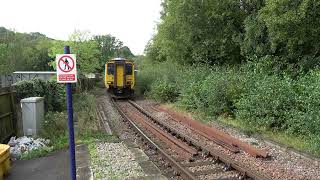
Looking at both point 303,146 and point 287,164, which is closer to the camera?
point 287,164

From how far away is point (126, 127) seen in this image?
46.0 ft

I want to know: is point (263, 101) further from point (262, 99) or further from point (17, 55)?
point (17, 55)

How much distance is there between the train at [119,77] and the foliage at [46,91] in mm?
10274

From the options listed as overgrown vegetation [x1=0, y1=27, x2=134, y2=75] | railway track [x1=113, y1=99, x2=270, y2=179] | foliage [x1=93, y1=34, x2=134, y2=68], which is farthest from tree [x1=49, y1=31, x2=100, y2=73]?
foliage [x1=93, y1=34, x2=134, y2=68]

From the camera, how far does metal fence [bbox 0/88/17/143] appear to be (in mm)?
9516

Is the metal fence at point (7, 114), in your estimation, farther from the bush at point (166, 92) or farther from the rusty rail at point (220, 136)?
the bush at point (166, 92)

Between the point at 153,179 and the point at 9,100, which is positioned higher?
the point at 9,100

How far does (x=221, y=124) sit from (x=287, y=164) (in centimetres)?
497

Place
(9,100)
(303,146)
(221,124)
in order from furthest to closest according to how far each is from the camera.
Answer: (221,124) → (9,100) → (303,146)

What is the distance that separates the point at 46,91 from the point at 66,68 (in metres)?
9.53

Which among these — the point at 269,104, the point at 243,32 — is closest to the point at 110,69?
the point at 243,32

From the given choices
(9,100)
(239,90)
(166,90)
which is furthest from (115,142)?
(166,90)

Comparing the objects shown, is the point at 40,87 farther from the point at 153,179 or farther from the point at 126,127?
the point at 153,179

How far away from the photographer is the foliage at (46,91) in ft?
40.7
